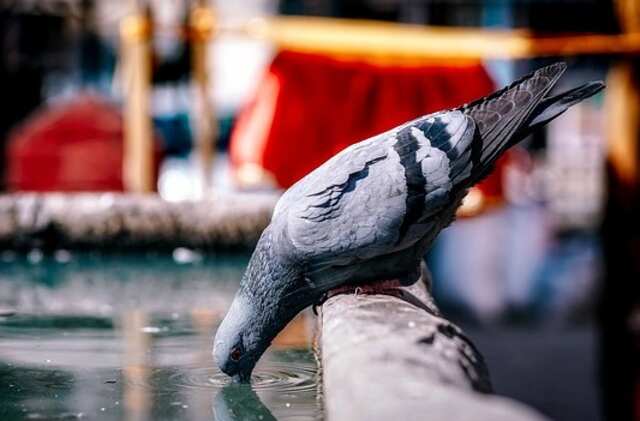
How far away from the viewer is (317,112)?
515 cm

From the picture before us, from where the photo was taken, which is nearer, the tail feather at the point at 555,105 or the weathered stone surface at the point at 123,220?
the tail feather at the point at 555,105

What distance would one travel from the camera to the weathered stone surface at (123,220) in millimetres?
3367

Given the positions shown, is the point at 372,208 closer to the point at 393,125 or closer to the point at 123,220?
the point at 123,220

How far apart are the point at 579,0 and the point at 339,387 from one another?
916cm

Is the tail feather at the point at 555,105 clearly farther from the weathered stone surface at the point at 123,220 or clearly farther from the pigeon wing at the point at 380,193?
the weathered stone surface at the point at 123,220

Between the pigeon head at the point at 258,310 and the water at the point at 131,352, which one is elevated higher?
the pigeon head at the point at 258,310

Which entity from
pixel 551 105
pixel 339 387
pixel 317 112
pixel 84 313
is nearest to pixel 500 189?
pixel 317 112

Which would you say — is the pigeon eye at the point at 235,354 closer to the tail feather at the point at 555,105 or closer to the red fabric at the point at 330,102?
the tail feather at the point at 555,105

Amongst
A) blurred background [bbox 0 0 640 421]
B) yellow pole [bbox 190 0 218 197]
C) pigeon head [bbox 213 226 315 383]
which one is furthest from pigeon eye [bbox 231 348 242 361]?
yellow pole [bbox 190 0 218 197]

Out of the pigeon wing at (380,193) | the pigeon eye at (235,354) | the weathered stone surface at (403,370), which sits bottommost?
the pigeon eye at (235,354)

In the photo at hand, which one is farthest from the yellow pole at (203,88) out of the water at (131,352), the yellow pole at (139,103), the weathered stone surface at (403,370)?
the weathered stone surface at (403,370)

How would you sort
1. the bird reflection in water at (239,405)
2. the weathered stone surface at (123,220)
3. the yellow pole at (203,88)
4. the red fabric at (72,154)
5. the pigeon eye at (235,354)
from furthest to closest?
the red fabric at (72,154) < the yellow pole at (203,88) < the weathered stone surface at (123,220) < the pigeon eye at (235,354) < the bird reflection in water at (239,405)

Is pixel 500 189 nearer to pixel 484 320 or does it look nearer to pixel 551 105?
pixel 484 320

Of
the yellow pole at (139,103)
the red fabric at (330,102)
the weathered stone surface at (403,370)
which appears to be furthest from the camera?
the red fabric at (330,102)
